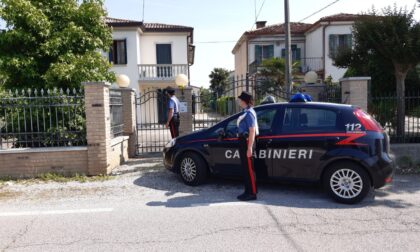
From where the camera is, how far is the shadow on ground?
5525 mm

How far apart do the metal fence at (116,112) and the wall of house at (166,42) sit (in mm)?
14459

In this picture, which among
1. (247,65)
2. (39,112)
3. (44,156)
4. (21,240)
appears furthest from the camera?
(247,65)

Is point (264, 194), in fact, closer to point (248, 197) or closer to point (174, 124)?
point (248, 197)

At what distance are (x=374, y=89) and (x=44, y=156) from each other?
414 inches

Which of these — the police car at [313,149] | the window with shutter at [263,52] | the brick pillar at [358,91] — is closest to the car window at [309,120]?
the police car at [313,149]

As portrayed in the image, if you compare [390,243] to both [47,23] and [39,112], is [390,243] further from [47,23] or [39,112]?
[47,23]

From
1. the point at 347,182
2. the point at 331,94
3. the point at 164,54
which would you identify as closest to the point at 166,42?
the point at 164,54

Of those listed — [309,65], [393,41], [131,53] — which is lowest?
[393,41]

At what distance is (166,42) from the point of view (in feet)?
78.0

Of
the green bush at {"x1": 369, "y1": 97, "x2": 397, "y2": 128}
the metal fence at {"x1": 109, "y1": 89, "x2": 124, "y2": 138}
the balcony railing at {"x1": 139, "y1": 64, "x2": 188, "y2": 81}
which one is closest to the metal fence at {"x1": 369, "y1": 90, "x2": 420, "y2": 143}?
the green bush at {"x1": 369, "y1": 97, "x2": 397, "y2": 128}

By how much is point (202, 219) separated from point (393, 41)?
660cm

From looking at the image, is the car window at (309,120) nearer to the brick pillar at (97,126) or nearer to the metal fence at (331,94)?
the metal fence at (331,94)

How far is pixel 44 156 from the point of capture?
7.70 meters

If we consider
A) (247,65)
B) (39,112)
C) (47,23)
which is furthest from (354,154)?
(247,65)
